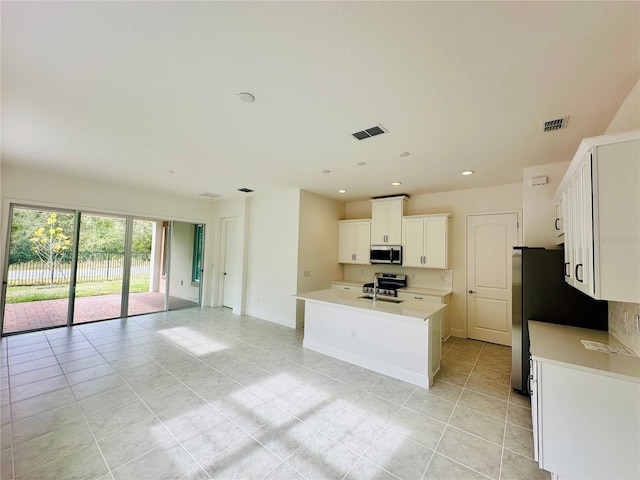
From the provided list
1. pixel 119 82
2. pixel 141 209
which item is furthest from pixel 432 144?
pixel 141 209

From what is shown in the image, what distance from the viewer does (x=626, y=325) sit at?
6.75 ft

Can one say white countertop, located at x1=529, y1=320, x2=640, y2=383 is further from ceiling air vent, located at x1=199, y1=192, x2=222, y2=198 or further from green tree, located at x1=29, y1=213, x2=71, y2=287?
green tree, located at x1=29, y1=213, x2=71, y2=287

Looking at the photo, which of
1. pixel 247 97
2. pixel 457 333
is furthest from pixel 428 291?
pixel 247 97

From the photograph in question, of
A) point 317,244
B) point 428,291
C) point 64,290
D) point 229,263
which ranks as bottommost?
point 64,290

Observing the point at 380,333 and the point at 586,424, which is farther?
the point at 380,333

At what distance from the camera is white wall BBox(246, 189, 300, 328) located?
5.29 m

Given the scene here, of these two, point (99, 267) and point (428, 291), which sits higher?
point (99, 267)

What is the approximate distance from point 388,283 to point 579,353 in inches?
146

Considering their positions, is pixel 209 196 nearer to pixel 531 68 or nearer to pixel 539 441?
pixel 531 68

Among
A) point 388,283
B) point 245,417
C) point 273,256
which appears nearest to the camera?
point 245,417

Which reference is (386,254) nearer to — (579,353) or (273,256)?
(273,256)

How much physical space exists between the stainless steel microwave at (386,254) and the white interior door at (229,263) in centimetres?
346

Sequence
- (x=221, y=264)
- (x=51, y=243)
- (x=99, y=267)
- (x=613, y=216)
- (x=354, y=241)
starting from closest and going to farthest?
1. (x=613, y=216)
2. (x=51, y=243)
3. (x=99, y=267)
4. (x=354, y=241)
5. (x=221, y=264)

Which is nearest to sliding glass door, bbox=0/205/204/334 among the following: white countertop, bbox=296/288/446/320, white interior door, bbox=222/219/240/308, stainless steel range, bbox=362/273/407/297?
white interior door, bbox=222/219/240/308
